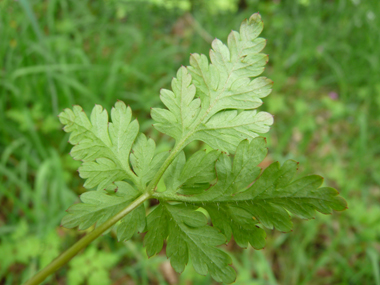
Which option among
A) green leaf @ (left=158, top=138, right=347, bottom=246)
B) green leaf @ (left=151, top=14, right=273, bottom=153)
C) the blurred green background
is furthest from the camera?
the blurred green background

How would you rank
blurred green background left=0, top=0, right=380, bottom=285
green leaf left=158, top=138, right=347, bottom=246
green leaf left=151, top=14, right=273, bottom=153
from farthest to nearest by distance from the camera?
1. blurred green background left=0, top=0, right=380, bottom=285
2. green leaf left=151, top=14, right=273, bottom=153
3. green leaf left=158, top=138, right=347, bottom=246

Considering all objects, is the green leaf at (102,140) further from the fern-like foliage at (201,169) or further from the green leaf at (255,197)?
the green leaf at (255,197)

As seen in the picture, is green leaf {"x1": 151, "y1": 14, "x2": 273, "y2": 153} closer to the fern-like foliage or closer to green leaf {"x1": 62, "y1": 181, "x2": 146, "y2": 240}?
the fern-like foliage

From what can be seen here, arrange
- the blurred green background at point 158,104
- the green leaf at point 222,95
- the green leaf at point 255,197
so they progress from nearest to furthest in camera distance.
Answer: the green leaf at point 255,197
the green leaf at point 222,95
the blurred green background at point 158,104

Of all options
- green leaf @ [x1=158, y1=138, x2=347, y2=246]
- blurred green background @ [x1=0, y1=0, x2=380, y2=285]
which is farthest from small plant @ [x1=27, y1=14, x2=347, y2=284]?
blurred green background @ [x1=0, y1=0, x2=380, y2=285]

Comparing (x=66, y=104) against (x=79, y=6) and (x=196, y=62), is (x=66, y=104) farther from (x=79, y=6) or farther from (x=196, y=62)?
(x=196, y=62)

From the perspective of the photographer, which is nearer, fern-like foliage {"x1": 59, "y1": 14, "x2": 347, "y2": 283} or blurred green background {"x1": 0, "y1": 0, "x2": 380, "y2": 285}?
fern-like foliage {"x1": 59, "y1": 14, "x2": 347, "y2": 283}

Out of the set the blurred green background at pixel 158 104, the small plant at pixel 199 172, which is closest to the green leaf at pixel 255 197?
the small plant at pixel 199 172
